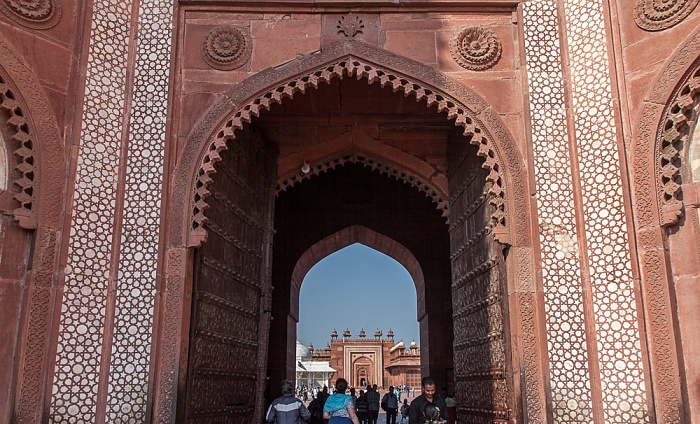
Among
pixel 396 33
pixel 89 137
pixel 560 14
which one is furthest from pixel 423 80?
pixel 89 137

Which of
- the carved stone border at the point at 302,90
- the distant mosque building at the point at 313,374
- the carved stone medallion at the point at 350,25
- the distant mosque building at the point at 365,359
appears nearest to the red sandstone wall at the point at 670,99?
the carved stone border at the point at 302,90

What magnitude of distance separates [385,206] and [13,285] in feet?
23.1

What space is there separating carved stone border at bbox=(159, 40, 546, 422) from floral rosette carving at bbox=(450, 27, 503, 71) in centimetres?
28

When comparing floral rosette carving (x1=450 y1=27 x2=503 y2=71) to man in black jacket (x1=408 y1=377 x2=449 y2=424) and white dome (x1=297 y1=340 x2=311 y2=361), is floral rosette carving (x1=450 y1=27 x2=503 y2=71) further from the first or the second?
white dome (x1=297 y1=340 x2=311 y2=361)

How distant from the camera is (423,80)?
6180mm

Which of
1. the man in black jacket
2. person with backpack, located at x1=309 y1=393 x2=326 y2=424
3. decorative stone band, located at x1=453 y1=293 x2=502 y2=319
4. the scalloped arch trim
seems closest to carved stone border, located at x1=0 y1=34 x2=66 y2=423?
the man in black jacket

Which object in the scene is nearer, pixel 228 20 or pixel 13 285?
pixel 13 285

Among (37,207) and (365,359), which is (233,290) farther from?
(365,359)

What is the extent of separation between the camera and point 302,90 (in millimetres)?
6230

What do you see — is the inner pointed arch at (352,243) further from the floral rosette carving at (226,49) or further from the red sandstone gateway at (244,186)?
the floral rosette carving at (226,49)

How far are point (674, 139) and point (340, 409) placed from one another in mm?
3374

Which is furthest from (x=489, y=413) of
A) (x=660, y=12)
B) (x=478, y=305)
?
(x=660, y=12)

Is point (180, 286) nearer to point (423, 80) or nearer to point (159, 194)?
point (159, 194)

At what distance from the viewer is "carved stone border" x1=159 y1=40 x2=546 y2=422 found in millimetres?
5508
